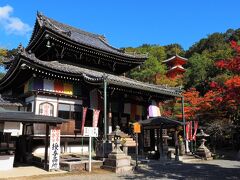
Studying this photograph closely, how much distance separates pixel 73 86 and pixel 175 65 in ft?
167

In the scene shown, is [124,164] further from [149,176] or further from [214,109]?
[214,109]

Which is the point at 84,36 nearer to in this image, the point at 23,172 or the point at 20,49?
the point at 20,49

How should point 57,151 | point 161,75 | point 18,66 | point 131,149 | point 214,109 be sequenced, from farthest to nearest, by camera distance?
1. point 161,75
2. point 214,109
3. point 131,149
4. point 18,66
5. point 57,151

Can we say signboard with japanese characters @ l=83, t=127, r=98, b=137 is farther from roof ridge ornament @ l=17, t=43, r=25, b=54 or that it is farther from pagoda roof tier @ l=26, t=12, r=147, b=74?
pagoda roof tier @ l=26, t=12, r=147, b=74

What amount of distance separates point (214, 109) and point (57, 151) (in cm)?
2306

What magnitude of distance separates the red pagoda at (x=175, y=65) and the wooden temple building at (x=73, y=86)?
133 ft

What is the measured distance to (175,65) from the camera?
68.5m

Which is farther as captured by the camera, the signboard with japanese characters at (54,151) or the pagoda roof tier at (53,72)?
the pagoda roof tier at (53,72)

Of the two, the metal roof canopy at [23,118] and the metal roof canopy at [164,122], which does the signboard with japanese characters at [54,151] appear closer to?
the metal roof canopy at [23,118]

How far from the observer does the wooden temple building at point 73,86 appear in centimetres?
1892

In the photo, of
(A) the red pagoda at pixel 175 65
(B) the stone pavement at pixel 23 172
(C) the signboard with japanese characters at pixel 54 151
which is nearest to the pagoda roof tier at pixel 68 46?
(C) the signboard with japanese characters at pixel 54 151

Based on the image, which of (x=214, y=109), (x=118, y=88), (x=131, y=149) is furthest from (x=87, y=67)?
Answer: (x=214, y=109)

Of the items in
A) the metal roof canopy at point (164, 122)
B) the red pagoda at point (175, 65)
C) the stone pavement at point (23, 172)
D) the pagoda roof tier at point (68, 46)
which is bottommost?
the stone pavement at point (23, 172)

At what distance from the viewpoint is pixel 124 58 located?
82.2 ft
